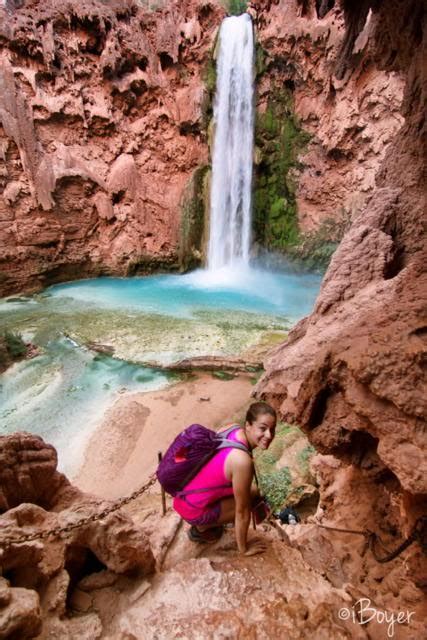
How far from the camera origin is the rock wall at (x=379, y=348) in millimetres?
1717

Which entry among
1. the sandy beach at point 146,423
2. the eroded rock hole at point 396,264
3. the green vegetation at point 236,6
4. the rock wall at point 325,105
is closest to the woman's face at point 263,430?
the eroded rock hole at point 396,264

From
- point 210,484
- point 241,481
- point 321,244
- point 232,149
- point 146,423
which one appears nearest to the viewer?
point 241,481

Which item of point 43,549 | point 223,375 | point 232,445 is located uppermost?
point 232,445

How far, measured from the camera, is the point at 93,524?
2195 mm

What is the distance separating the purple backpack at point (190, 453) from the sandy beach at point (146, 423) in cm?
282

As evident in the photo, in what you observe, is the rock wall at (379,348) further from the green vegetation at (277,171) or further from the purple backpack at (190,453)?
the green vegetation at (277,171)

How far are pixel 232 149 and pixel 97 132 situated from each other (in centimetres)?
512

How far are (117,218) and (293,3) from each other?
9645mm

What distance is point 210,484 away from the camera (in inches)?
89.0

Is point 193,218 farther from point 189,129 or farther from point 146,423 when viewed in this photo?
point 146,423

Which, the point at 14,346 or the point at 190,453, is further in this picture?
the point at 14,346

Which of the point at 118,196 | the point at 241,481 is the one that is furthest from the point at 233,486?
the point at 118,196

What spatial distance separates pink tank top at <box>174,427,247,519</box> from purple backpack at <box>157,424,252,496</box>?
0.09 ft

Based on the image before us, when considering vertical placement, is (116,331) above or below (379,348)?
below
